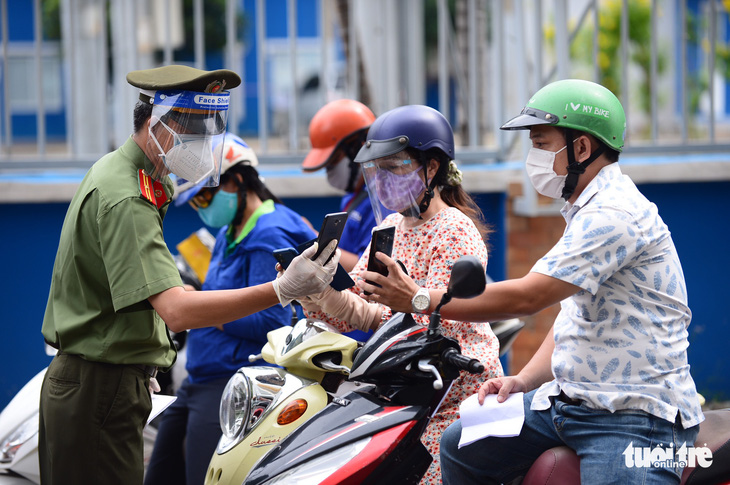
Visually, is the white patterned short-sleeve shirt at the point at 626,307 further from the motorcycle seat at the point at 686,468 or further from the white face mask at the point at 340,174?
the white face mask at the point at 340,174

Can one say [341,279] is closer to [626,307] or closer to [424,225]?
[424,225]

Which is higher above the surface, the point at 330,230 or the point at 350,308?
the point at 330,230

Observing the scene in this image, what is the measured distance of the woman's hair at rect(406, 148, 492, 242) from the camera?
3049 millimetres

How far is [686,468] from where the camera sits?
2320 mm

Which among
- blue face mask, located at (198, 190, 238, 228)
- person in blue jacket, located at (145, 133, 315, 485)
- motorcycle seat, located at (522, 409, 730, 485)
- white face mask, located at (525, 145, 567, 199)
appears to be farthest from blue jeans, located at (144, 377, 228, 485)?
white face mask, located at (525, 145, 567, 199)

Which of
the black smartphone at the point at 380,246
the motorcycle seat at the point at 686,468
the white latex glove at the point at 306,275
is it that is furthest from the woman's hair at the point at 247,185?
the motorcycle seat at the point at 686,468

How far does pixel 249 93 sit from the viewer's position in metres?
18.6

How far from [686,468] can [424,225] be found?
3.86ft

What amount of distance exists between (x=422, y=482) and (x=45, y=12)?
23157 mm

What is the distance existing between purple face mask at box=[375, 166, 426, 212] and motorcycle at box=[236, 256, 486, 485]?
60cm

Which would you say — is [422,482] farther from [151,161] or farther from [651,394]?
[151,161]

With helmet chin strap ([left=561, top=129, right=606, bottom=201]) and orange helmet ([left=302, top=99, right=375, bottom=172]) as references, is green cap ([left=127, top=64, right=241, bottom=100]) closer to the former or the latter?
helmet chin strap ([left=561, top=129, right=606, bottom=201])

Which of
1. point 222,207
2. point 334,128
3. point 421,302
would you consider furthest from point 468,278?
point 334,128

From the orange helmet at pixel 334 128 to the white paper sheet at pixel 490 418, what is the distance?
1989 mm
